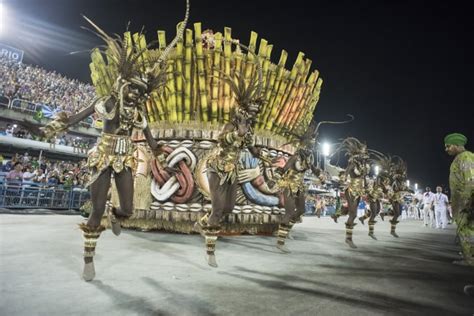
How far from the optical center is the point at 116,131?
402 centimetres

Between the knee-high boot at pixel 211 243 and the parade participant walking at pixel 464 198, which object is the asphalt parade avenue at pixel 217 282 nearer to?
the knee-high boot at pixel 211 243

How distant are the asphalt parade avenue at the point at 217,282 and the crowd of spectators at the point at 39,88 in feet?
69.0

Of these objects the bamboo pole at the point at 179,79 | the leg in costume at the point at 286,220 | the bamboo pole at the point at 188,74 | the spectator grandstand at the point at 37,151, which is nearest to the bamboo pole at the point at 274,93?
the bamboo pole at the point at 188,74

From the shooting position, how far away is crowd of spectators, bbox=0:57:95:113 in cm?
2544

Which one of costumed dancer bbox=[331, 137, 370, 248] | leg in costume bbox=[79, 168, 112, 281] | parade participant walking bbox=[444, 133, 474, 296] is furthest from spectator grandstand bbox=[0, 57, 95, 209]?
costumed dancer bbox=[331, 137, 370, 248]

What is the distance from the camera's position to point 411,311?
2.91 meters

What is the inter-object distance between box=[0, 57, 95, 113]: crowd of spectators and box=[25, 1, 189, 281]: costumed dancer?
21.4 meters

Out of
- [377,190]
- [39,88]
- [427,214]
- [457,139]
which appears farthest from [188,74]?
[39,88]

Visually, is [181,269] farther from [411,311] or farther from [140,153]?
[140,153]

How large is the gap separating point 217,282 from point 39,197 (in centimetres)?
1154

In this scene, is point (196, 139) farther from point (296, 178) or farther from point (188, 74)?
point (296, 178)

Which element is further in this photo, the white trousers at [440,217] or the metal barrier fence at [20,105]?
the metal barrier fence at [20,105]

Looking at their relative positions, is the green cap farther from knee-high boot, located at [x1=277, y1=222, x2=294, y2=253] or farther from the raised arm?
the raised arm

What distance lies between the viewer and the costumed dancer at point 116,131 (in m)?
3.79
